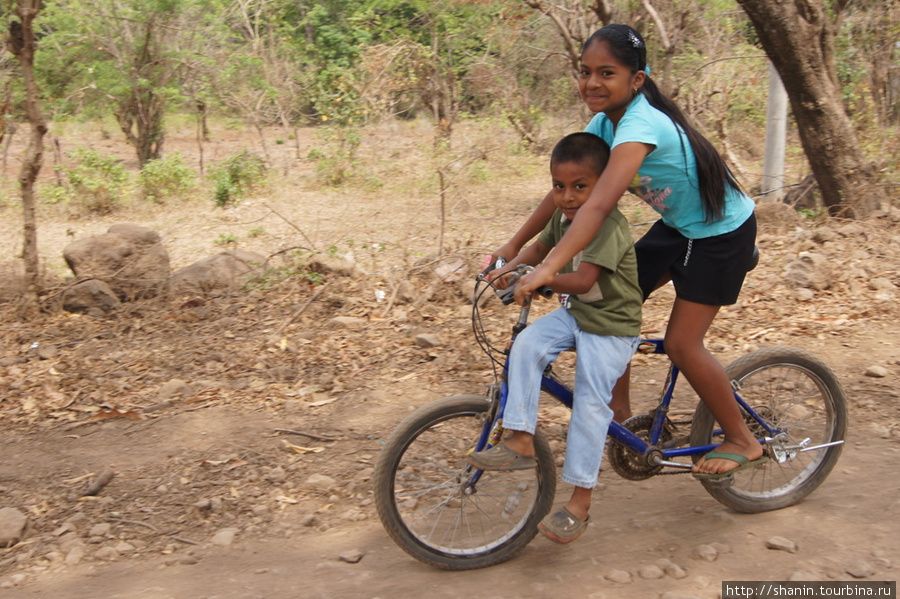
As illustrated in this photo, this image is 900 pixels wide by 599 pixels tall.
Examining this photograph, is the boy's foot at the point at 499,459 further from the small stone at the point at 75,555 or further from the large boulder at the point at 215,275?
the large boulder at the point at 215,275

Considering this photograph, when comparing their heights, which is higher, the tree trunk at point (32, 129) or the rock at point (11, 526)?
the tree trunk at point (32, 129)

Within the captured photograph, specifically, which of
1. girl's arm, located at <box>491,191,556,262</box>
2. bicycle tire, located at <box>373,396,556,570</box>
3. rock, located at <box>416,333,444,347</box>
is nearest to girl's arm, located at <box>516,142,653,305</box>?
Result: girl's arm, located at <box>491,191,556,262</box>

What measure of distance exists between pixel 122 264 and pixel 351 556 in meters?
4.27

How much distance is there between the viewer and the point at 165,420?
4.88 metres

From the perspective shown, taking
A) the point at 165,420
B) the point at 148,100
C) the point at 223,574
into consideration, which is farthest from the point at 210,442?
the point at 148,100

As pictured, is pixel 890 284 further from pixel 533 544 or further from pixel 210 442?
pixel 210 442

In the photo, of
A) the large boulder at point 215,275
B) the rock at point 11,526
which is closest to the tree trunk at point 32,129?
the large boulder at point 215,275

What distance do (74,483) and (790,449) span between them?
144 inches

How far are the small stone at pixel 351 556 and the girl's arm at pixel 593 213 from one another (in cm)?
144

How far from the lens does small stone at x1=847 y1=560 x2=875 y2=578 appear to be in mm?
3041

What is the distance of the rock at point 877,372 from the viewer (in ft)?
16.6

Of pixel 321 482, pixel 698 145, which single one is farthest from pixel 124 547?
pixel 698 145

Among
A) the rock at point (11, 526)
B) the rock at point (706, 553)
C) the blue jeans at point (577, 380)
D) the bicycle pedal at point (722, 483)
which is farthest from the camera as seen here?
the rock at point (11, 526)

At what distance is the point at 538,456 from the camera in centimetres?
318
